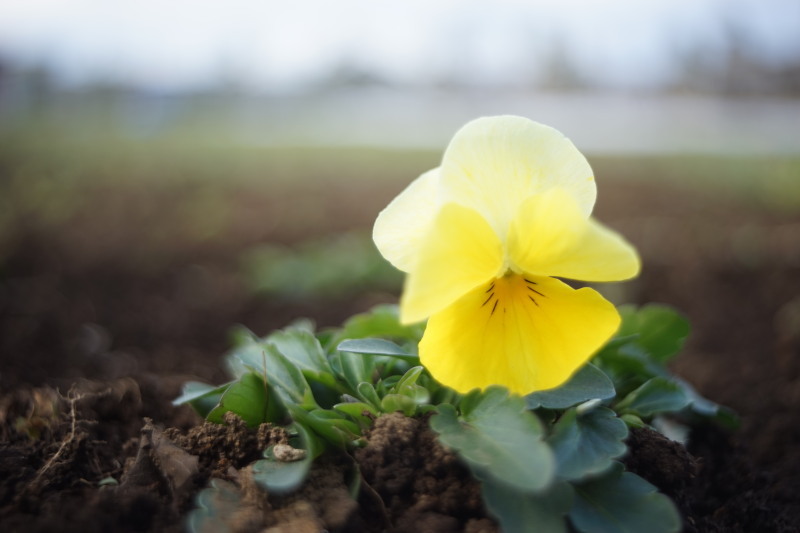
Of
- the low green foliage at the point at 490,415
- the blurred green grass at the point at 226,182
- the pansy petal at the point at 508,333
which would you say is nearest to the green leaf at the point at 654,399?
the low green foliage at the point at 490,415

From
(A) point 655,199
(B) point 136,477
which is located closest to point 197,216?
(A) point 655,199

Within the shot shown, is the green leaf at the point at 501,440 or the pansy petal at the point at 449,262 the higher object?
the pansy petal at the point at 449,262

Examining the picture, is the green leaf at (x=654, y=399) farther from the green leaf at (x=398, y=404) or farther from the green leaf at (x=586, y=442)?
the green leaf at (x=398, y=404)

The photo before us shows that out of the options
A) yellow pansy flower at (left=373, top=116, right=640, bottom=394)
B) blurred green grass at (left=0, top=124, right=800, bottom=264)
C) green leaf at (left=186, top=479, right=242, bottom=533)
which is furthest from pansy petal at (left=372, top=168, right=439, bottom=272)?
blurred green grass at (left=0, top=124, right=800, bottom=264)

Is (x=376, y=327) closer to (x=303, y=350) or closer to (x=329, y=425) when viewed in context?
(x=303, y=350)

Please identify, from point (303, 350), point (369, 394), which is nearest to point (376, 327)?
point (303, 350)

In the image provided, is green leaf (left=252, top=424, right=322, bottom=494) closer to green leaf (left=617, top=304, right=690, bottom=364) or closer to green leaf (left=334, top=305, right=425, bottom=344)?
green leaf (left=334, top=305, right=425, bottom=344)
